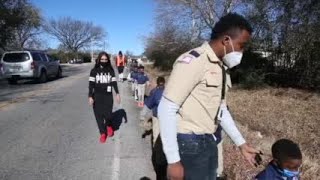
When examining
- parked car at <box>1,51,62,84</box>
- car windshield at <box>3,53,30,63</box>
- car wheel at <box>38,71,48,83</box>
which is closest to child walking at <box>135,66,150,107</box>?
parked car at <box>1,51,62,84</box>

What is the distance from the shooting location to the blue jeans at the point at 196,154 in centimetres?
338

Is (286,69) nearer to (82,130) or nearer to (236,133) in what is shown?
(82,130)

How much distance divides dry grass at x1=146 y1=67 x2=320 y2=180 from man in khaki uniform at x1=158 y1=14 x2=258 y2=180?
10.3ft

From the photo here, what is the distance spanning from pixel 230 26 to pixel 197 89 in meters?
0.48

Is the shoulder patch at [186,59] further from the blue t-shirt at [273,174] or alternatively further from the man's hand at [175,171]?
the blue t-shirt at [273,174]

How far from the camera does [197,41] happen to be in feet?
101

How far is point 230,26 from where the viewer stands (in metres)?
3.36

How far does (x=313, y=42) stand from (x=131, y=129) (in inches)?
426

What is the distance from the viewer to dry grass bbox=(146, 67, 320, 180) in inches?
275

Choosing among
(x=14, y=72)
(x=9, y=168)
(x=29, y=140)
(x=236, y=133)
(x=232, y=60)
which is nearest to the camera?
(x=232, y=60)

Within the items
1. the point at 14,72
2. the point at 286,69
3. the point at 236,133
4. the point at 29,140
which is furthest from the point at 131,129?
the point at 14,72

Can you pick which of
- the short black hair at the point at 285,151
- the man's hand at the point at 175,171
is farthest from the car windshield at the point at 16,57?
the man's hand at the point at 175,171

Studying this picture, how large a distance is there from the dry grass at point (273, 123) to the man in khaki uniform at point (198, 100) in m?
3.14

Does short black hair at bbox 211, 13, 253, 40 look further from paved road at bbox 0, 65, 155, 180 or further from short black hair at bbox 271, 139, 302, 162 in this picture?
paved road at bbox 0, 65, 155, 180
